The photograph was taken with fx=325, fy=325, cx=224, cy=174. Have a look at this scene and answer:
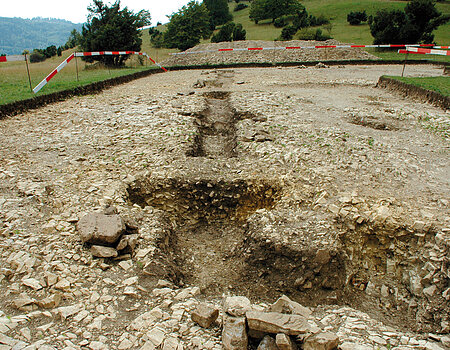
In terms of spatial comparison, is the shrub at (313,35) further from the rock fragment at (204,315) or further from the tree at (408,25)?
the rock fragment at (204,315)

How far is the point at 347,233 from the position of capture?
11.6ft

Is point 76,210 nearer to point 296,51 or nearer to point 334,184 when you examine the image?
point 334,184

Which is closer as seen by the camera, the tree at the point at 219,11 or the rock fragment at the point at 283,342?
the rock fragment at the point at 283,342

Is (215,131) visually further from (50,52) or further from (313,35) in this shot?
→ (50,52)

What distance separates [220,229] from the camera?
438 centimetres

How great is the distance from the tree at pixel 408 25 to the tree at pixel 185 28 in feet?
52.2

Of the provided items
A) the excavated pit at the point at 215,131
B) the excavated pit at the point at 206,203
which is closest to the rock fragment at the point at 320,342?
the excavated pit at the point at 206,203

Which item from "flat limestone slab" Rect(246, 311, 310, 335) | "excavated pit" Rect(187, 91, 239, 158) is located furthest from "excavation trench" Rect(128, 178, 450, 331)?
"excavated pit" Rect(187, 91, 239, 158)

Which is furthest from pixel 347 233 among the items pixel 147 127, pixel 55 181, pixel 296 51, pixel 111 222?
pixel 296 51

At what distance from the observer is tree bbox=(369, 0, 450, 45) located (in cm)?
2598

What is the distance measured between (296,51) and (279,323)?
2360 cm

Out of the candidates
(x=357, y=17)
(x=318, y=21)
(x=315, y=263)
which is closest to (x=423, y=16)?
(x=357, y=17)

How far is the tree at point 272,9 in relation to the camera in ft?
157

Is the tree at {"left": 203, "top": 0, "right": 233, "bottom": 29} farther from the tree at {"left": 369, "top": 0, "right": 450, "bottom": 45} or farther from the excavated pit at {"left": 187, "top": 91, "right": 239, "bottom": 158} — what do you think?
the excavated pit at {"left": 187, "top": 91, "right": 239, "bottom": 158}
